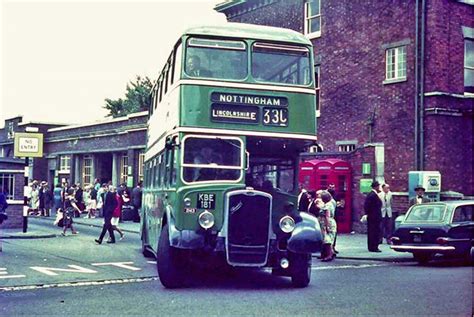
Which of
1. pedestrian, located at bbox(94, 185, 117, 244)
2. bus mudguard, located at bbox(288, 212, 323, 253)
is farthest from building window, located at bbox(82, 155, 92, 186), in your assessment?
bus mudguard, located at bbox(288, 212, 323, 253)

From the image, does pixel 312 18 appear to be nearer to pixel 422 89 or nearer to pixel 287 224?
pixel 422 89

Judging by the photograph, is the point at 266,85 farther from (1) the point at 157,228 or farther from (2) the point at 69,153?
(2) the point at 69,153

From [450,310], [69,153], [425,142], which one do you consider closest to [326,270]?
[450,310]

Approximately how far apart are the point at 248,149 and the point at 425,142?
13480 mm

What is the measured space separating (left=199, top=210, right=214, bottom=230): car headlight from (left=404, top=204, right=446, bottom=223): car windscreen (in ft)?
22.3

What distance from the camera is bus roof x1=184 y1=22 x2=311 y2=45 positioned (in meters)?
12.1

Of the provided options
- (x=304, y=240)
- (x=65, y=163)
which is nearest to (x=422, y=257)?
(x=304, y=240)

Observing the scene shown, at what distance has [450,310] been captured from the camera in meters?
9.16

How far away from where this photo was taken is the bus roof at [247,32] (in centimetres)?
1212

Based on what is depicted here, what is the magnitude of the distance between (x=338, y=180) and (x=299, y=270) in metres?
14.0

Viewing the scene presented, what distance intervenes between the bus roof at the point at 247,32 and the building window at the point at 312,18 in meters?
16.7

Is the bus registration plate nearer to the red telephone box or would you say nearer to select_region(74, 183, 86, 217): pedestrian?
the red telephone box

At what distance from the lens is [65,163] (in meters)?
48.1

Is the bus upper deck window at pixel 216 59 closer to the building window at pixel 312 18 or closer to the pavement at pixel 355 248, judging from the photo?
the pavement at pixel 355 248
